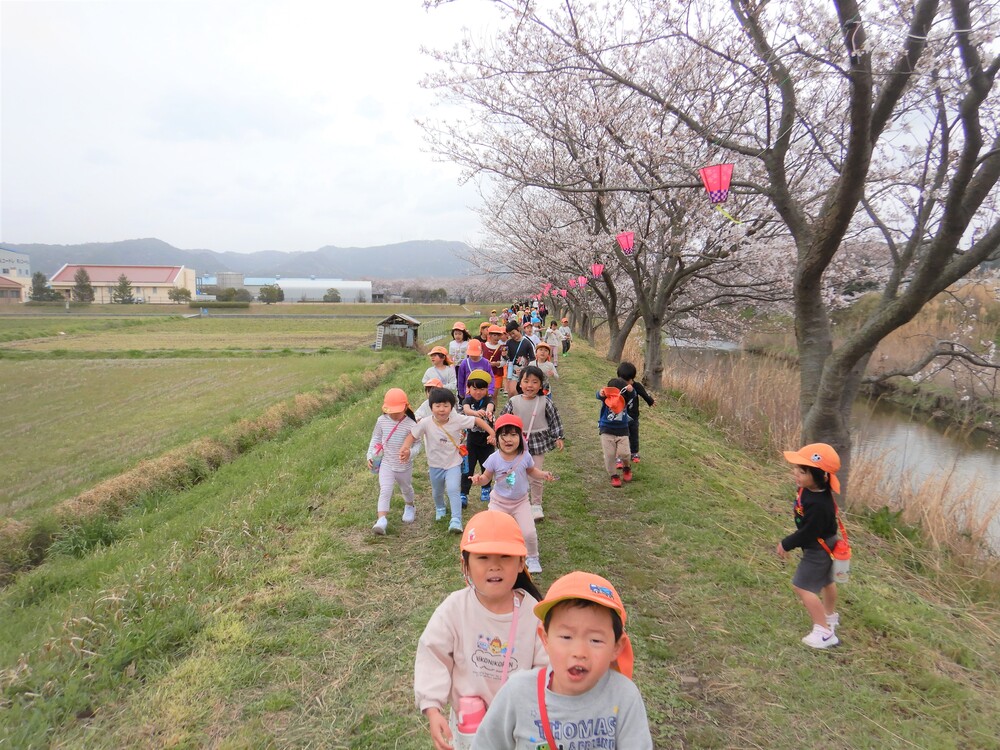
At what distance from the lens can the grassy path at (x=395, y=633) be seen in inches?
114

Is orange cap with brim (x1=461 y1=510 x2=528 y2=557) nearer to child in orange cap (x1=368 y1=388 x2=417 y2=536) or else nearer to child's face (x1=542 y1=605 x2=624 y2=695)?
child's face (x1=542 y1=605 x2=624 y2=695)

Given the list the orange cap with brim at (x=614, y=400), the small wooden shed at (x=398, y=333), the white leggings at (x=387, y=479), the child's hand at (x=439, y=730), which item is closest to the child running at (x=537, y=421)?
the orange cap with brim at (x=614, y=400)

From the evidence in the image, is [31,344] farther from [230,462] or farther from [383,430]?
[383,430]

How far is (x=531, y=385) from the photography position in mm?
5367

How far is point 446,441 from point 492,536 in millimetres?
3147

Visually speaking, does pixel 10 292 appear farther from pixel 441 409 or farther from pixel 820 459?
pixel 820 459

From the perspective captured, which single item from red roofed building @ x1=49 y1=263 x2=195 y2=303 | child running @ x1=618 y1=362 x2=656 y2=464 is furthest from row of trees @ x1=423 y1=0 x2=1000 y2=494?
red roofed building @ x1=49 y1=263 x2=195 y2=303

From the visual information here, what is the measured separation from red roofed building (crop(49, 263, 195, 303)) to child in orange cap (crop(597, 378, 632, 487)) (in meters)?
85.0

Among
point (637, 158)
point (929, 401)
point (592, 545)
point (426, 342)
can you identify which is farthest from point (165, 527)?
point (426, 342)

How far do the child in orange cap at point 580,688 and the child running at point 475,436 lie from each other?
3.97 meters

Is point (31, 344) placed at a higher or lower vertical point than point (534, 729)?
lower

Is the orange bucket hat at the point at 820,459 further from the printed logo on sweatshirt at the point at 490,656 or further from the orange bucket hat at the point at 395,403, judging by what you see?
the orange bucket hat at the point at 395,403

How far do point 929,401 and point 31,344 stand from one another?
38783 millimetres

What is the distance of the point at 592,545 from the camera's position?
4988 millimetres
